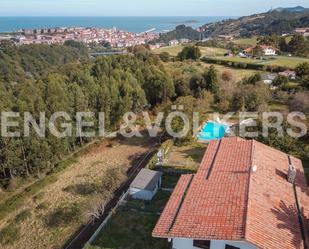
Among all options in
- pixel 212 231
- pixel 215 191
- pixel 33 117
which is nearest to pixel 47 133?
pixel 33 117

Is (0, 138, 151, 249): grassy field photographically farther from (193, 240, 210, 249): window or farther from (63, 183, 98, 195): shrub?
(193, 240, 210, 249): window

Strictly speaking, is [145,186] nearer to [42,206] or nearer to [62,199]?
[62,199]

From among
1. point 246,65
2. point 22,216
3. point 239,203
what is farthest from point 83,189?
point 246,65

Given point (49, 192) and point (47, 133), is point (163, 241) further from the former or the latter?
point (47, 133)

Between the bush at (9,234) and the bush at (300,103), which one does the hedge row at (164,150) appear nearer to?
the bush at (9,234)

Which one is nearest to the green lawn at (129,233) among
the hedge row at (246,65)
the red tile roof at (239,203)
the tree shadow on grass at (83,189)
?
the red tile roof at (239,203)

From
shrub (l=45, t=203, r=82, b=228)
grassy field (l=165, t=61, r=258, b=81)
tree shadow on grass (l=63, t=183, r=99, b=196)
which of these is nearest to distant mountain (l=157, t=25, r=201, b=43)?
grassy field (l=165, t=61, r=258, b=81)
